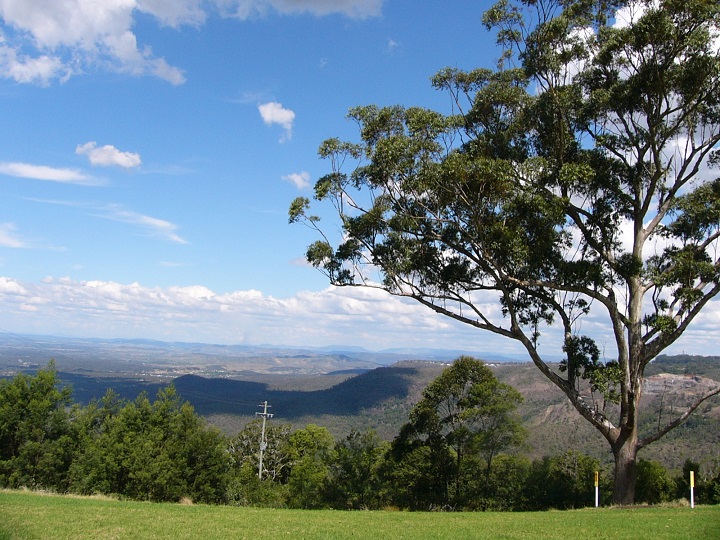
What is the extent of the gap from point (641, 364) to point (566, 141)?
21.8ft

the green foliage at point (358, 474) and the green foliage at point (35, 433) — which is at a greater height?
the green foliage at point (35, 433)

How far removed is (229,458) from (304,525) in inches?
878

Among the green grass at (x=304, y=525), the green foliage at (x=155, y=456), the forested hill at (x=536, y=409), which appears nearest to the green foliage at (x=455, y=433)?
the forested hill at (x=536, y=409)

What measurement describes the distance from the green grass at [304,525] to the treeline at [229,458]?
1493 cm

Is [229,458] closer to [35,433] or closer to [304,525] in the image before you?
[35,433]

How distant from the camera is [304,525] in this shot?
11.5 meters

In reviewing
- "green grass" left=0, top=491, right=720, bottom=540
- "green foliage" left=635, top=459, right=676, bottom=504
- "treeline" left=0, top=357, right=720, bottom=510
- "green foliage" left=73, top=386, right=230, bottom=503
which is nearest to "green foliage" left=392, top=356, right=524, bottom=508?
"treeline" left=0, top=357, right=720, bottom=510

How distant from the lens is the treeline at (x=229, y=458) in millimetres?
27422

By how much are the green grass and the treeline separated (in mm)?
14927

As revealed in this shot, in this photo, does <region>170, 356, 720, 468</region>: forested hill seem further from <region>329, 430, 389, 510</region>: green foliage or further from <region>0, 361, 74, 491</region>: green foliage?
<region>0, 361, 74, 491</region>: green foliage

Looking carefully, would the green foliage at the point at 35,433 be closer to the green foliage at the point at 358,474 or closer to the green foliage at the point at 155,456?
the green foliage at the point at 155,456

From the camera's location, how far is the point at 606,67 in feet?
51.2

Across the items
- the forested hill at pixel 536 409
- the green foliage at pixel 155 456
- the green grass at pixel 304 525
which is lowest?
the forested hill at pixel 536 409

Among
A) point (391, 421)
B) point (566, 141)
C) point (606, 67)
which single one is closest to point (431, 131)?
point (566, 141)
